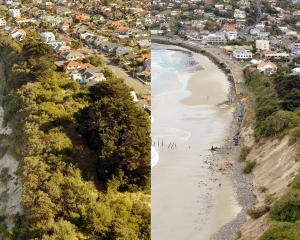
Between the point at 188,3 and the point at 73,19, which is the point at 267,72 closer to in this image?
the point at 73,19

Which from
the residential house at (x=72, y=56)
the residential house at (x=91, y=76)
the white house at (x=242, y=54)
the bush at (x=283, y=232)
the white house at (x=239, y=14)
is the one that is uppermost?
the bush at (x=283, y=232)

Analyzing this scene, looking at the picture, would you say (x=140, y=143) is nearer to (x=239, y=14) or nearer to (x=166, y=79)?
(x=166, y=79)

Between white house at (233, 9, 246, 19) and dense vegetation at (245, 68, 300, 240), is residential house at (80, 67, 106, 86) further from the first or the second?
white house at (233, 9, 246, 19)

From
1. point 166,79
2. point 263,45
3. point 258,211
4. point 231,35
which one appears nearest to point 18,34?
point 166,79

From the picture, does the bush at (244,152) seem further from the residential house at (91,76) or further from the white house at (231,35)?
the white house at (231,35)

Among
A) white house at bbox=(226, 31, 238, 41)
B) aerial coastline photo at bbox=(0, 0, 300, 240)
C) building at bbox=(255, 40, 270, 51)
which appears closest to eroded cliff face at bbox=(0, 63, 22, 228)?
aerial coastline photo at bbox=(0, 0, 300, 240)

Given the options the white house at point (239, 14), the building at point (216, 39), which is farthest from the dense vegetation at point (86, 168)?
the white house at point (239, 14)
